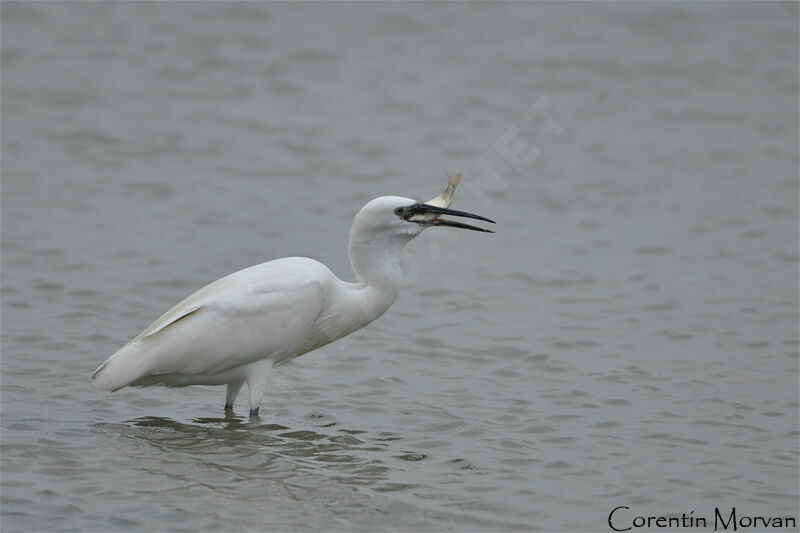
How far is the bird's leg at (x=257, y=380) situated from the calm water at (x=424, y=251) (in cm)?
16

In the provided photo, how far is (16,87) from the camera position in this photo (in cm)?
1619

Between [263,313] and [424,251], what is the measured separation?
14.7ft

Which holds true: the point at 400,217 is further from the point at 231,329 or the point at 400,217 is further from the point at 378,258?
the point at 231,329

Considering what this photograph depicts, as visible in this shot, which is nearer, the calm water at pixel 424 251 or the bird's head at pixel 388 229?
the calm water at pixel 424 251

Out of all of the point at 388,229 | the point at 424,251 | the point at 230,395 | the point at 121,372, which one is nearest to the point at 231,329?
the point at 230,395

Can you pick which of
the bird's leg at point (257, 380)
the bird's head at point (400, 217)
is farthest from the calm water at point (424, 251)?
the bird's head at point (400, 217)

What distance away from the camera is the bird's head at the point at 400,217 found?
7.55m

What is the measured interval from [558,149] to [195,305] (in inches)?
343

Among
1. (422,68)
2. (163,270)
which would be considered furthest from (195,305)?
(422,68)

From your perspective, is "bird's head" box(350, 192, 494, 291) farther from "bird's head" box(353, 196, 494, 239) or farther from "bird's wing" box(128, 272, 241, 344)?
"bird's wing" box(128, 272, 241, 344)

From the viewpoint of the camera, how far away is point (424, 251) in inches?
469

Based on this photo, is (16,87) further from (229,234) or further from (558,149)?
(558,149)

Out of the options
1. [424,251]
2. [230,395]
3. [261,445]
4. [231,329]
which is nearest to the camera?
[261,445]

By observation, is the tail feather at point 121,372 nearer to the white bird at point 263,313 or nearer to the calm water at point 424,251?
the white bird at point 263,313
